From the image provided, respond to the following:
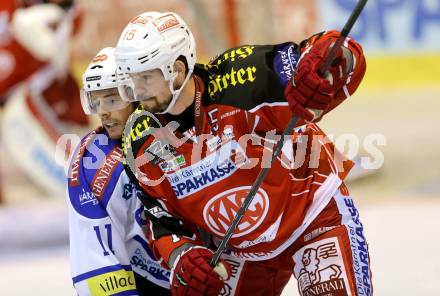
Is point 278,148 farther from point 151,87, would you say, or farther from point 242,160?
point 151,87

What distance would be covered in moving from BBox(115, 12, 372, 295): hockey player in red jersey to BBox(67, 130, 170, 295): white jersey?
0.48 feet

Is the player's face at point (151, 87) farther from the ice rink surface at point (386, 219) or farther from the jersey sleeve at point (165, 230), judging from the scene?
the ice rink surface at point (386, 219)

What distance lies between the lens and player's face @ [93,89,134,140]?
3.00 m

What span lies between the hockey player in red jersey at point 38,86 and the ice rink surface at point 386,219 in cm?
26

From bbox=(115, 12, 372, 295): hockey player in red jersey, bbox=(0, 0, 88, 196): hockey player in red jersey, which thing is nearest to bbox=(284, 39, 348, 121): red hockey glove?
bbox=(115, 12, 372, 295): hockey player in red jersey

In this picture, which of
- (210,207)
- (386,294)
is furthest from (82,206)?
(386,294)

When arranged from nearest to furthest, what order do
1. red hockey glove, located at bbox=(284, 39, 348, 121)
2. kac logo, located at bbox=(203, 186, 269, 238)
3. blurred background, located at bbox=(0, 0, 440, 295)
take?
1. red hockey glove, located at bbox=(284, 39, 348, 121)
2. kac logo, located at bbox=(203, 186, 269, 238)
3. blurred background, located at bbox=(0, 0, 440, 295)

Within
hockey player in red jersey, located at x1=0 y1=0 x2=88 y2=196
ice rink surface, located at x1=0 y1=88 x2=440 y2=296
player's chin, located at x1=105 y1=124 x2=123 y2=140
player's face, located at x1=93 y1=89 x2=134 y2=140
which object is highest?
player's face, located at x1=93 y1=89 x2=134 y2=140

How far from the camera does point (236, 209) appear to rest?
2803 millimetres

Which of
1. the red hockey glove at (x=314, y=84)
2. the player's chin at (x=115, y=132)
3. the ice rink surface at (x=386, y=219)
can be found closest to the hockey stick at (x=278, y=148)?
the red hockey glove at (x=314, y=84)

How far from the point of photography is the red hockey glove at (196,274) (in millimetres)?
2742

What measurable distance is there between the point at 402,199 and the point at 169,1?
10.7 feet

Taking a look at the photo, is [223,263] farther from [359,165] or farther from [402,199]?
[359,165]

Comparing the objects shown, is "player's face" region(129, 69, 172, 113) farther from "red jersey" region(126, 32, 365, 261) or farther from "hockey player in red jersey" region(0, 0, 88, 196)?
"hockey player in red jersey" region(0, 0, 88, 196)
